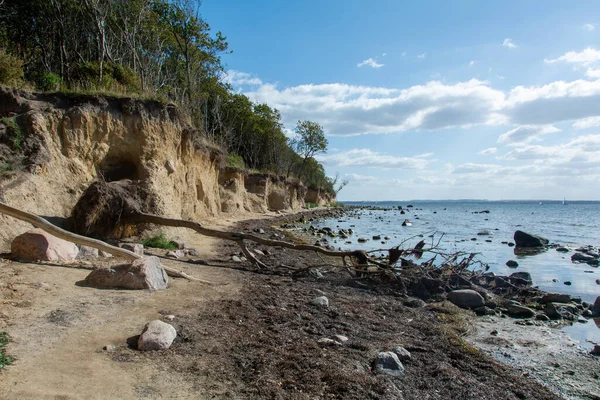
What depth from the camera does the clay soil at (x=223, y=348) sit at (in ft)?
13.0

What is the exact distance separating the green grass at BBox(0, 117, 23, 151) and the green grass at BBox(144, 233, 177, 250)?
4109mm

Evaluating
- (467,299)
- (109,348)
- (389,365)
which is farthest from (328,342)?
(467,299)

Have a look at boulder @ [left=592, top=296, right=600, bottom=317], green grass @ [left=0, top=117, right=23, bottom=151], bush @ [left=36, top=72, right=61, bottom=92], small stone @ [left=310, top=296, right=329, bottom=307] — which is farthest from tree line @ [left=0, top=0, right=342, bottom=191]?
boulder @ [left=592, top=296, right=600, bottom=317]

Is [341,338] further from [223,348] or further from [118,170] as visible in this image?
[118,170]

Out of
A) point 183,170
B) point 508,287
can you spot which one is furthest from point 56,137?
point 508,287

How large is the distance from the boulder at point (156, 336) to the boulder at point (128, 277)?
6.59ft

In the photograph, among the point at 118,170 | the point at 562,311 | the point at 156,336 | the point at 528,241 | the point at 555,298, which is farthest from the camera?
the point at 528,241

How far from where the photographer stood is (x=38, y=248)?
763 cm

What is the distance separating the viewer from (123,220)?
37.3ft

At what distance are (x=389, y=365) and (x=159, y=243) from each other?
8505mm

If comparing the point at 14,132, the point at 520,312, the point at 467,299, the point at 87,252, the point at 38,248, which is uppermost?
the point at 14,132

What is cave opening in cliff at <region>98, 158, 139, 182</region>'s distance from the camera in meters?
13.2

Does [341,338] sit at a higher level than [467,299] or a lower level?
higher

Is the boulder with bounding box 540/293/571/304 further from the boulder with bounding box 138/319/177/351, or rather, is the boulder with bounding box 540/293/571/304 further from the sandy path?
the boulder with bounding box 138/319/177/351
